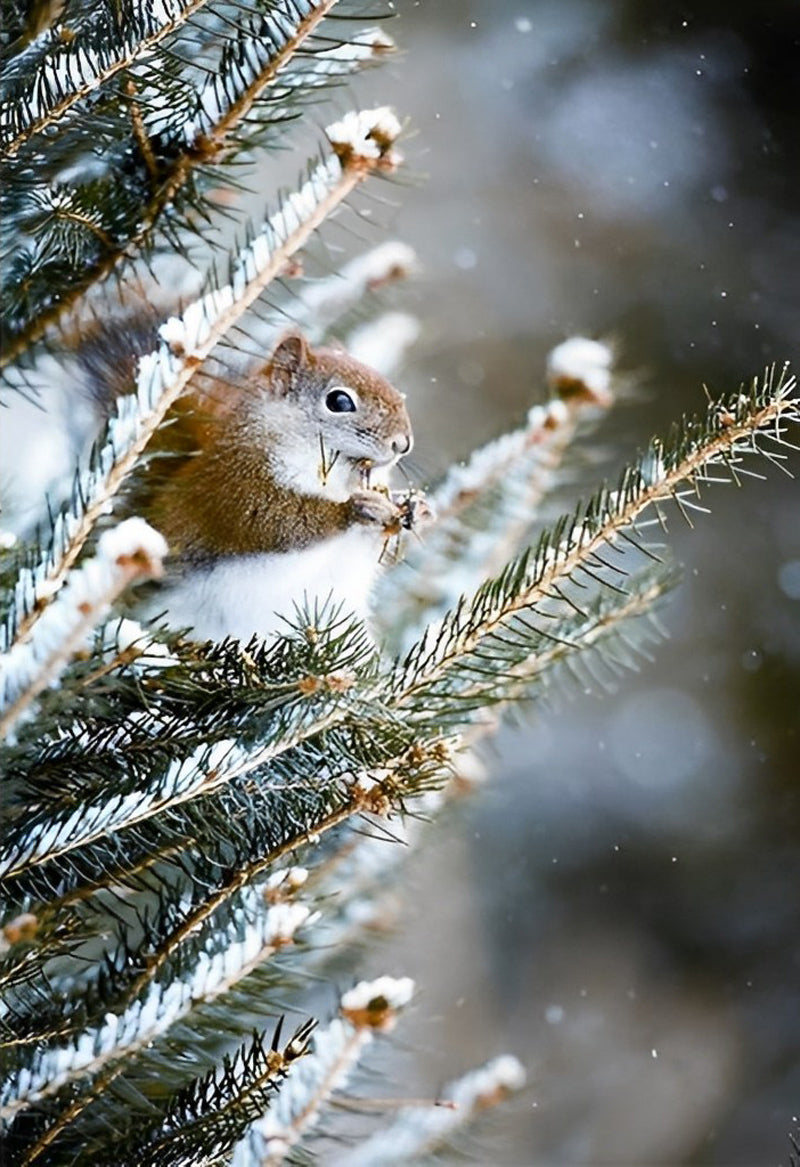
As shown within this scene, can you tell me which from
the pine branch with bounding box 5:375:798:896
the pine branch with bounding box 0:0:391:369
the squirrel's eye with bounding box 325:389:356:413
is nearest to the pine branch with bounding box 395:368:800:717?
the pine branch with bounding box 5:375:798:896

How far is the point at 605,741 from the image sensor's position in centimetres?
199

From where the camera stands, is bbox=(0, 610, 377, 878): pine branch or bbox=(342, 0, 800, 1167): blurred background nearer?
bbox=(0, 610, 377, 878): pine branch

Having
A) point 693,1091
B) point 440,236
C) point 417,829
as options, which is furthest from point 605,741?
point 417,829

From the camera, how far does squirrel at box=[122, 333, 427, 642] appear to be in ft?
2.07

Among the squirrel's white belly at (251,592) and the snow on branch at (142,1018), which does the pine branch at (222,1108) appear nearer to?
the snow on branch at (142,1018)

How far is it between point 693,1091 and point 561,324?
109cm

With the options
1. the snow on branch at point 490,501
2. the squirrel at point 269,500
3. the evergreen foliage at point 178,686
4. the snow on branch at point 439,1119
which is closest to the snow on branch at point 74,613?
the evergreen foliage at point 178,686

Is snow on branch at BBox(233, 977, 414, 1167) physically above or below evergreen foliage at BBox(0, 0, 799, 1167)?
below

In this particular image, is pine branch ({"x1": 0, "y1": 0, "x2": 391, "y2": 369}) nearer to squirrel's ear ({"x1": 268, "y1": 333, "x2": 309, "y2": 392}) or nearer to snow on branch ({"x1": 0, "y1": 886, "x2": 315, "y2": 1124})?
squirrel's ear ({"x1": 268, "y1": 333, "x2": 309, "y2": 392})

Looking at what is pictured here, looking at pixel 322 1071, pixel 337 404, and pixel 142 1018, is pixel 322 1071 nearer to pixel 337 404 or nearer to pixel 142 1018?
pixel 142 1018

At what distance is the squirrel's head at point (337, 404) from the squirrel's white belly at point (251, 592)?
0.04 metres

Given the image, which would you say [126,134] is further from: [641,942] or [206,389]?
[641,942]

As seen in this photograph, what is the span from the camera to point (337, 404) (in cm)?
66

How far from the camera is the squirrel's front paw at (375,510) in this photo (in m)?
0.66
